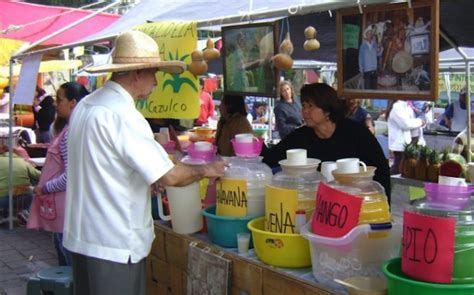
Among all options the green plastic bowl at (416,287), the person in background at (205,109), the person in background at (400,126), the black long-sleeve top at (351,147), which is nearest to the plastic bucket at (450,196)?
the green plastic bowl at (416,287)

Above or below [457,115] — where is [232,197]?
below

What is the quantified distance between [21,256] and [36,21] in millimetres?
2999

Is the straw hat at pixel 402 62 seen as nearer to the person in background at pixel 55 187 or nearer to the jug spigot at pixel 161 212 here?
the jug spigot at pixel 161 212

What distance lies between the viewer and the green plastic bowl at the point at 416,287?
157 centimetres

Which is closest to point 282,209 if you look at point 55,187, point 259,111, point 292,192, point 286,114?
point 292,192

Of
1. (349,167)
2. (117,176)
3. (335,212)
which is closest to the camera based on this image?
(335,212)

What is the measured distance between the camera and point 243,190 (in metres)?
2.46

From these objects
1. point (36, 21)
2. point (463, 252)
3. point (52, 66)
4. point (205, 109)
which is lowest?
point (463, 252)

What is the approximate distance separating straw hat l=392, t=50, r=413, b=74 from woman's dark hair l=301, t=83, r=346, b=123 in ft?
2.49

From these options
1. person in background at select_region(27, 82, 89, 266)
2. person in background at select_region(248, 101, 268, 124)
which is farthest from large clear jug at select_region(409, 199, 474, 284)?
person in background at select_region(248, 101, 268, 124)

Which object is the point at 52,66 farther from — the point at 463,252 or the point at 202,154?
the point at 463,252

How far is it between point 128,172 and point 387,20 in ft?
4.02

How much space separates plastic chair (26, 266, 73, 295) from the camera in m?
3.46

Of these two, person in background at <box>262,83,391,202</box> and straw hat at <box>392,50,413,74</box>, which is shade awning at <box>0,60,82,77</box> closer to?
person in background at <box>262,83,391,202</box>
